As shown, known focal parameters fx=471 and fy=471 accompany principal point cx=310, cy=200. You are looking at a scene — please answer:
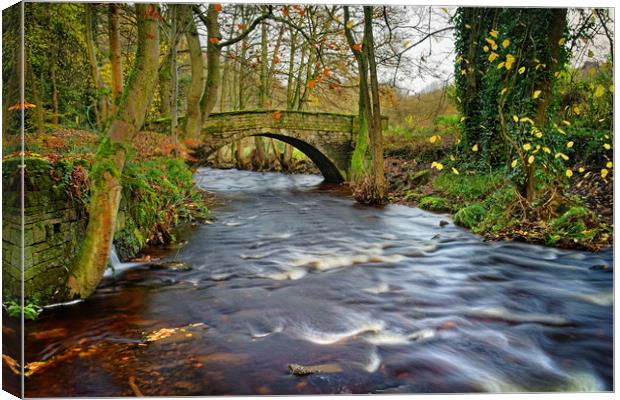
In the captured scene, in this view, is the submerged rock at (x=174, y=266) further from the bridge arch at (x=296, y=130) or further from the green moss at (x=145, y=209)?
the bridge arch at (x=296, y=130)

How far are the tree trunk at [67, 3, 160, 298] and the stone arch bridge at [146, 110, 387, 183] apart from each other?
7877mm

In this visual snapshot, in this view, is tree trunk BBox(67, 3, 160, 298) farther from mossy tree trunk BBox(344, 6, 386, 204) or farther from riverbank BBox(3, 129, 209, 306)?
mossy tree trunk BBox(344, 6, 386, 204)

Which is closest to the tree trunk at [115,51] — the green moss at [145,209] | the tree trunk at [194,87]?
the green moss at [145,209]

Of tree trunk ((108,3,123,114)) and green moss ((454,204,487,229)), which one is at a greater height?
tree trunk ((108,3,123,114))

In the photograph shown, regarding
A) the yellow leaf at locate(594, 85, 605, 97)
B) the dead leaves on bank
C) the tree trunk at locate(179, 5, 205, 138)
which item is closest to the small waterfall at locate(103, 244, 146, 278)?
the dead leaves on bank

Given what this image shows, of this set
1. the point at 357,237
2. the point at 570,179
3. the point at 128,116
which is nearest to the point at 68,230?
the point at 128,116

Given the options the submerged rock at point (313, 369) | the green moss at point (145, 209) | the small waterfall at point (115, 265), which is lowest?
the submerged rock at point (313, 369)

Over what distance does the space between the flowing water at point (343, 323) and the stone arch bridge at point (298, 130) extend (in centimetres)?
652

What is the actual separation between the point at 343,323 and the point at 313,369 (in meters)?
0.78

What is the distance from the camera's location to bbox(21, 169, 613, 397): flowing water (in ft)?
8.48

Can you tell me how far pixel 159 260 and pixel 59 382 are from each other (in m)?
2.71

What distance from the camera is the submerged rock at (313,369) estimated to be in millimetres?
2596

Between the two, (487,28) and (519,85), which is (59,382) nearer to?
(487,28)

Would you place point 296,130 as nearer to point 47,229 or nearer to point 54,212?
point 54,212
